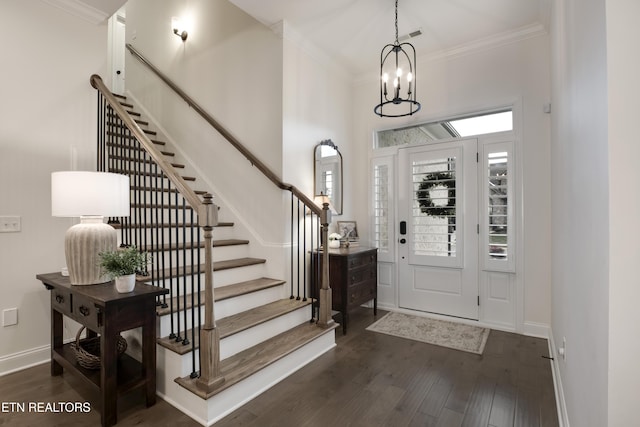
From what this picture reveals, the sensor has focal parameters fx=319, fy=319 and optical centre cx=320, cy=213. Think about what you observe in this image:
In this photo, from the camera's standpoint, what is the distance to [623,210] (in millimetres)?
902

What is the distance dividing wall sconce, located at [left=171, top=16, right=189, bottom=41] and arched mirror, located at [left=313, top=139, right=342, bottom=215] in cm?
252

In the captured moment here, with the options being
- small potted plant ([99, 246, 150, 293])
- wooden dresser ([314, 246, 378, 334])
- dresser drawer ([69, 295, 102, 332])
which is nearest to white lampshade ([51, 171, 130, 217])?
small potted plant ([99, 246, 150, 293])

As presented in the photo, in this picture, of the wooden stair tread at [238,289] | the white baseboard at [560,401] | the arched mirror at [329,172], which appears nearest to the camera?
the white baseboard at [560,401]

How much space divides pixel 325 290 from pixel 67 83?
119 inches

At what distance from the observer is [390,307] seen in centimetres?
434

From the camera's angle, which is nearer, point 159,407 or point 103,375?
point 103,375

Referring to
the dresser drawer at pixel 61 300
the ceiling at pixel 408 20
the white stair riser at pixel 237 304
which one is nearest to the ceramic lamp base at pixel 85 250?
the dresser drawer at pixel 61 300

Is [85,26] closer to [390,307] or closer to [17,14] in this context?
[17,14]

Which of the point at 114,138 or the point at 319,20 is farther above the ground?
the point at 319,20

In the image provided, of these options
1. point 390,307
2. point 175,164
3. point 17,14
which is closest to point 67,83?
point 17,14

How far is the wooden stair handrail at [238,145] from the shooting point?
3295mm

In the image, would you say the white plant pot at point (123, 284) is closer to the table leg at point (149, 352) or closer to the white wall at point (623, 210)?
the table leg at point (149, 352)

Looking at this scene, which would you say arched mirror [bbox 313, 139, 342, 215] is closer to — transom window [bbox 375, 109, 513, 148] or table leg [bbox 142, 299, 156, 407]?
transom window [bbox 375, 109, 513, 148]

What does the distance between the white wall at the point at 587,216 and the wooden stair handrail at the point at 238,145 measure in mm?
2090
